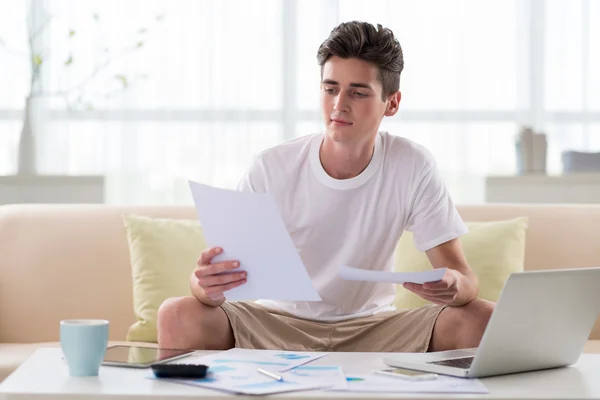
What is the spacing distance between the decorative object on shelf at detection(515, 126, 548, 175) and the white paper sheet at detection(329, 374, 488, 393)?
267 cm

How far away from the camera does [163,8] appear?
415 cm

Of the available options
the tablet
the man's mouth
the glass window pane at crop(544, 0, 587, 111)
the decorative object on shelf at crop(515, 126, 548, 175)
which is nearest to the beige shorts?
the tablet

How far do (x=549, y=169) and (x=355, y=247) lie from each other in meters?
2.25

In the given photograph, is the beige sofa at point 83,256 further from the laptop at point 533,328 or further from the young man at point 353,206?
the laptop at point 533,328

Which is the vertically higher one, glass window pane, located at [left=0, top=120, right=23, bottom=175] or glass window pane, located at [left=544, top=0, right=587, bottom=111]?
glass window pane, located at [left=544, top=0, right=587, bottom=111]

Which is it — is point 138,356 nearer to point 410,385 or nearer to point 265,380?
point 265,380

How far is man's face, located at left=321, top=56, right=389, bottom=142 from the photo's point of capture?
2.13 m

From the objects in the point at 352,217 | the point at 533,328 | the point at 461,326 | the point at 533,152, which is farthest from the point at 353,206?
the point at 533,152

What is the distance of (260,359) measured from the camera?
1.56 m

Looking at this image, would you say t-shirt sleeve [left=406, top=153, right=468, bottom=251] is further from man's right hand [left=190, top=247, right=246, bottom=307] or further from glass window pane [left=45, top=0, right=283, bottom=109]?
glass window pane [left=45, top=0, right=283, bottom=109]

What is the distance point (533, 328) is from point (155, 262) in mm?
1371

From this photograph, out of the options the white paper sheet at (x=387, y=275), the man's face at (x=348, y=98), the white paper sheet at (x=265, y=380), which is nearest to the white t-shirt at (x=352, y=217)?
the man's face at (x=348, y=98)

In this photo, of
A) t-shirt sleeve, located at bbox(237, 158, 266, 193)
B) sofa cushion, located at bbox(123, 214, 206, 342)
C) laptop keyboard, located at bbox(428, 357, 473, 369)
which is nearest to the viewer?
laptop keyboard, located at bbox(428, 357, 473, 369)

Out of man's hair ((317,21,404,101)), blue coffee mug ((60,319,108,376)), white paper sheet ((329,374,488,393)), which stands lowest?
white paper sheet ((329,374,488,393))
